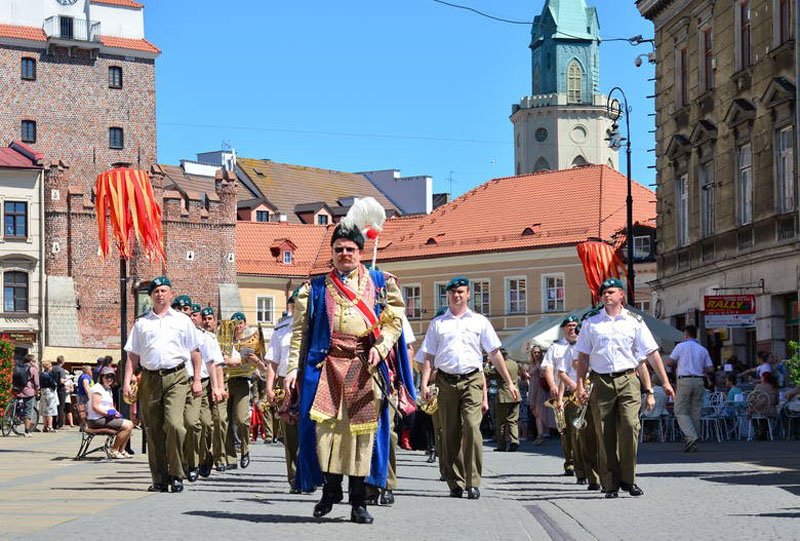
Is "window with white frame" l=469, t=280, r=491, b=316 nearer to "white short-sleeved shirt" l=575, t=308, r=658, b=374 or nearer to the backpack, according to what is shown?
the backpack

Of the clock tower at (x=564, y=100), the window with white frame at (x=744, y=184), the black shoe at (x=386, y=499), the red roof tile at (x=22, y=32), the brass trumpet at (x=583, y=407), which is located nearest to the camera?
the black shoe at (x=386, y=499)

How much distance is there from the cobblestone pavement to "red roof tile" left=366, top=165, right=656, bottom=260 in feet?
179

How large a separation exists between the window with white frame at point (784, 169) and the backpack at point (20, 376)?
53.1 feet

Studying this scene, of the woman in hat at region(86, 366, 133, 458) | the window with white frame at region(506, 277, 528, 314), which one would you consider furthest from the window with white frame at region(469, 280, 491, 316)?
the woman in hat at region(86, 366, 133, 458)

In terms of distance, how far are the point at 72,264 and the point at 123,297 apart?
192 feet

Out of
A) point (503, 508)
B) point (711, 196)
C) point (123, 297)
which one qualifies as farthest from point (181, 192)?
point (503, 508)

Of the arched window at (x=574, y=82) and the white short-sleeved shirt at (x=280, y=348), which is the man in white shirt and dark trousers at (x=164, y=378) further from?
the arched window at (x=574, y=82)

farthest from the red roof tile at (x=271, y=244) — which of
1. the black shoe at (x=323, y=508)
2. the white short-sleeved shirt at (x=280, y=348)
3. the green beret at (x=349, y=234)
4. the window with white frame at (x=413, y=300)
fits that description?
the black shoe at (x=323, y=508)

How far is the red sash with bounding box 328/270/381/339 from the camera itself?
473 inches

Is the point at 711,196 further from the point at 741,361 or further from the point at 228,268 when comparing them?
the point at 228,268

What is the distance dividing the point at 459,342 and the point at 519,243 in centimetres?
6120

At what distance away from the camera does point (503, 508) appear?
13.3 meters

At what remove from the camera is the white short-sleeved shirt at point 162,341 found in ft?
49.6

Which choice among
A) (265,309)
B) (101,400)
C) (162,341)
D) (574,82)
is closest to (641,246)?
(265,309)
